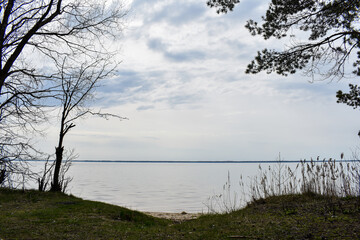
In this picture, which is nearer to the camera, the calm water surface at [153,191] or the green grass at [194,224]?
the green grass at [194,224]

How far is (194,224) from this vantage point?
289 inches

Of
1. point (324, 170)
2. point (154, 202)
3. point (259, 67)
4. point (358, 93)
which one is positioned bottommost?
point (154, 202)

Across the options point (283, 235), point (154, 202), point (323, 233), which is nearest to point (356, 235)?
point (323, 233)

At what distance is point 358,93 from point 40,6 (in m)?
9.30

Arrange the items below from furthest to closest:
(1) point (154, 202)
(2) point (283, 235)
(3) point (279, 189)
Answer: (1) point (154, 202)
(3) point (279, 189)
(2) point (283, 235)

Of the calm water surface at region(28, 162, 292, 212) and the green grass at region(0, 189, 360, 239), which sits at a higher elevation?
the green grass at region(0, 189, 360, 239)

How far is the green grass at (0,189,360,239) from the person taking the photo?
18.1 ft

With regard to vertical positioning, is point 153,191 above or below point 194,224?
below

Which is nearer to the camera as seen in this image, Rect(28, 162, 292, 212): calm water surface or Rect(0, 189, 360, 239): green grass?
Rect(0, 189, 360, 239): green grass

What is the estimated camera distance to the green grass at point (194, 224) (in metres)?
5.51

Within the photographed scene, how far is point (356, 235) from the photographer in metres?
4.86

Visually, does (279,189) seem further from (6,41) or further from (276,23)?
(6,41)

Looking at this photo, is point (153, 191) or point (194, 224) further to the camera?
point (153, 191)

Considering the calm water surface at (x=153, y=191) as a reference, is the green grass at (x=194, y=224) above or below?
above
